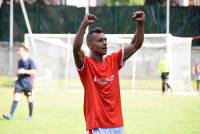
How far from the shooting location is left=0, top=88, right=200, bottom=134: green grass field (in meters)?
17.1

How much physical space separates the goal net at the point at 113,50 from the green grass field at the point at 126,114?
2980 millimetres

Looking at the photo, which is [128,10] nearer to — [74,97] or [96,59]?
[74,97]

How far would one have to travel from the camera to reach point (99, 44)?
340 inches

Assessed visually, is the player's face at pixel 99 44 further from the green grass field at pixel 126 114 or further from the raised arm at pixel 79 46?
the green grass field at pixel 126 114

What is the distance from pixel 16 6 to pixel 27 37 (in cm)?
767

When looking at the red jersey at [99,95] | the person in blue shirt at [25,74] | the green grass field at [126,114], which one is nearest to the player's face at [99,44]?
the red jersey at [99,95]

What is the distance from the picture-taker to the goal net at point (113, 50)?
3312 centimetres

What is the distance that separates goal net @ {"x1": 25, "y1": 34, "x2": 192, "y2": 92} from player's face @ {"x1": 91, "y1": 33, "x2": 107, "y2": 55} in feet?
78.5

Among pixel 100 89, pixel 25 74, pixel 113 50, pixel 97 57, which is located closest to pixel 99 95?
pixel 100 89

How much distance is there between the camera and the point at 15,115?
68.1 ft

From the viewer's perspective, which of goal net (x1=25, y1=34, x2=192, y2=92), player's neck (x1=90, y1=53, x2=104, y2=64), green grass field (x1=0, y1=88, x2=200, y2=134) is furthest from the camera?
goal net (x1=25, y1=34, x2=192, y2=92)

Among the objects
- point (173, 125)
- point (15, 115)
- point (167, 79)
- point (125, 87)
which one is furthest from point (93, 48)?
point (125, 87)

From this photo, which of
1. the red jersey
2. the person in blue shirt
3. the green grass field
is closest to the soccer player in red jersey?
the red jersey

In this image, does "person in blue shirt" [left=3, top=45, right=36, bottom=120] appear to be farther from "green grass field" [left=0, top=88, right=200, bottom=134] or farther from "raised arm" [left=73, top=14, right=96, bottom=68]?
"raised arm" [left=73, top=14, right=96, bottom=68]
